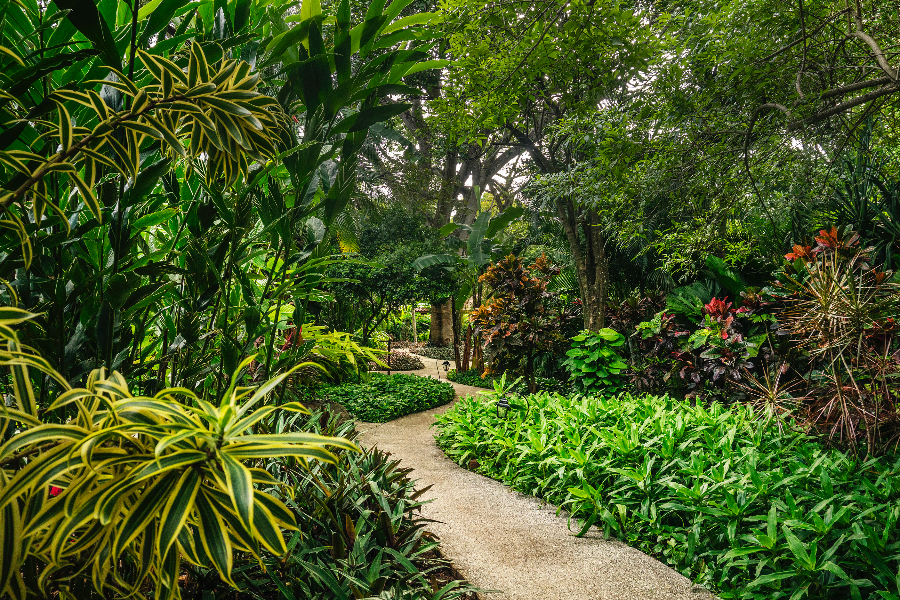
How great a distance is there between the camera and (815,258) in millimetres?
3727

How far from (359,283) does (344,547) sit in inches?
92.4

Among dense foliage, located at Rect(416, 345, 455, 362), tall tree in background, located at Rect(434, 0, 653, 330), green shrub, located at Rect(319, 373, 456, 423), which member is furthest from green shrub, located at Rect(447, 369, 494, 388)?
tall tree in background, located at Rect(434, 0, 653, 330)

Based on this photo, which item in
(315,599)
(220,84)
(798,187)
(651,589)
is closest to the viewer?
(220,84)

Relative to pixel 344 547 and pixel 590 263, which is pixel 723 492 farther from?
pixel 590 263

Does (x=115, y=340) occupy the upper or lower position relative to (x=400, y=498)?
upper

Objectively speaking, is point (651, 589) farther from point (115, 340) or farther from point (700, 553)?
point (115, 340)

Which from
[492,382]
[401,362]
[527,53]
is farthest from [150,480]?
[401,362]

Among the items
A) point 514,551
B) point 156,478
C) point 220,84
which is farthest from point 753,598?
point 220,84

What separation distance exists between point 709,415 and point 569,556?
1.90m

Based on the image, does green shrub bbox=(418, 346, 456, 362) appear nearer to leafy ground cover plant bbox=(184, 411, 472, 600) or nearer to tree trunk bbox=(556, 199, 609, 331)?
tree trunk bbox=(556, 199, 609, 331)

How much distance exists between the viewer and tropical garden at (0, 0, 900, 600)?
2.17ft

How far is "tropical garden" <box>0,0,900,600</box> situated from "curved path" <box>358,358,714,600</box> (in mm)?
161

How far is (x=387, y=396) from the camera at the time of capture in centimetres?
723

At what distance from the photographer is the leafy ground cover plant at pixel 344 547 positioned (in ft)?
4.80
